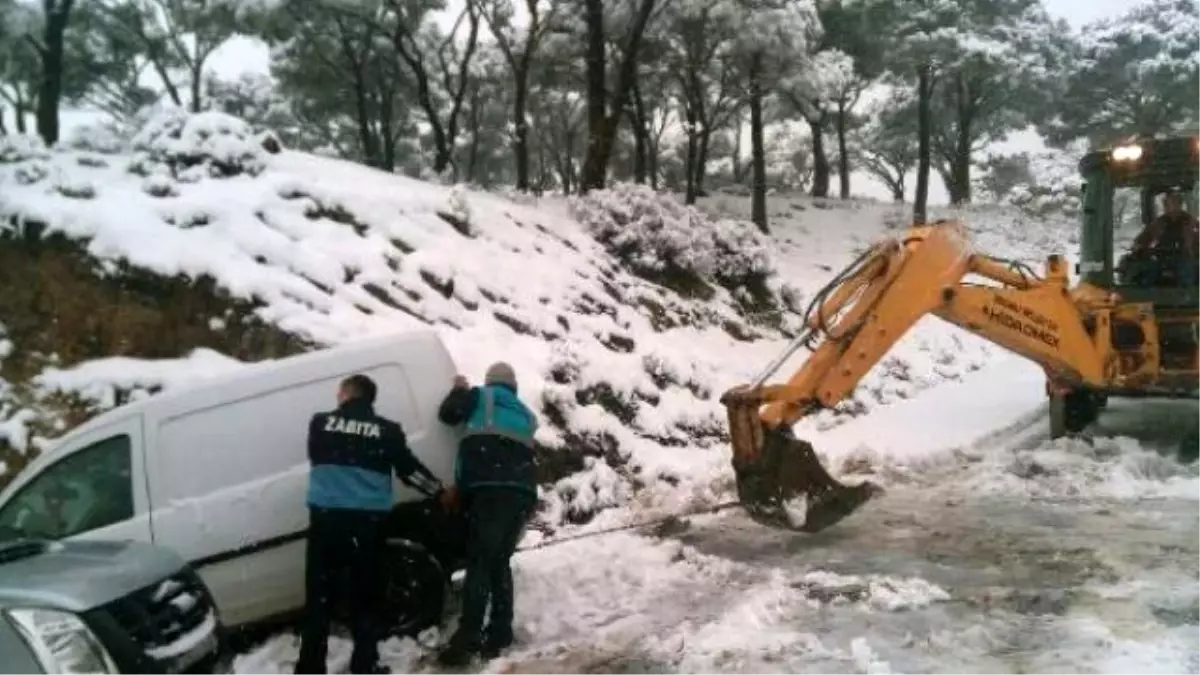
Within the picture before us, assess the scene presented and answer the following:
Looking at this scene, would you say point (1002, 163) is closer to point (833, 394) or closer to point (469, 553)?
point (833, 394)

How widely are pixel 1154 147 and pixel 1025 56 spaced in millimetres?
27720

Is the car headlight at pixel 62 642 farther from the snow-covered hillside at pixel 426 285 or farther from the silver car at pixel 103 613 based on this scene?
the snow-covered hillside at pixel 426 285

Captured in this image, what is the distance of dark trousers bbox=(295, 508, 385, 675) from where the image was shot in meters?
6.37

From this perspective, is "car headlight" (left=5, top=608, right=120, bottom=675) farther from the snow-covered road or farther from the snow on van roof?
the snow on van roof

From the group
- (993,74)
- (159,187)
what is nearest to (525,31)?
(993,74)

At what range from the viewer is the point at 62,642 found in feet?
15.1

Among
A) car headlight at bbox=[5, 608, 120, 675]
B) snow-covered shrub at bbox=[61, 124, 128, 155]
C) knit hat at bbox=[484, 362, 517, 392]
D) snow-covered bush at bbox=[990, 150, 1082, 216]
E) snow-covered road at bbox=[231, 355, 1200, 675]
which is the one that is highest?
snow-covered bush at bbox=[990, 150, 1082, 216]

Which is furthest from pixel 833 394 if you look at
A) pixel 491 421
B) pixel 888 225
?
pixel 888 225

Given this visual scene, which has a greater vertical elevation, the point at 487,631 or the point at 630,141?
the point at 630,141

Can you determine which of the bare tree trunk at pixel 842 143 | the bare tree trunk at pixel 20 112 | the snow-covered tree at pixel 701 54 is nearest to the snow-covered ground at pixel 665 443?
the snow-covered tree at pixel 701 54

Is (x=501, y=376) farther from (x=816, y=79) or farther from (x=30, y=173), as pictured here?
(x=816, y=79)

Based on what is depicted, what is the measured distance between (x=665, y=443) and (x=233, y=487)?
5858 mm

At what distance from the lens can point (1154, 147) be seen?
1205 cm

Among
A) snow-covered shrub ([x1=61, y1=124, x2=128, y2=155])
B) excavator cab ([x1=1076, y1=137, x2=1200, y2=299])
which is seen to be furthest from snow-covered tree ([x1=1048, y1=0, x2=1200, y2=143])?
snow-covered shrub ([x1=61, y1=124, x2=128, y2=155])
